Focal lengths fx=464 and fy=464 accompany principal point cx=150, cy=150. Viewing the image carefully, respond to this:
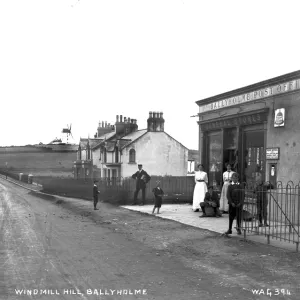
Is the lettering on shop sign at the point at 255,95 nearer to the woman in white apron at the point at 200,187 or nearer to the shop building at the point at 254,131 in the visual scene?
the shop building at the point at 254,131

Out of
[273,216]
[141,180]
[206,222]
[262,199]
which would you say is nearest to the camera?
[262,199]

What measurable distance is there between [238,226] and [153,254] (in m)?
3.36

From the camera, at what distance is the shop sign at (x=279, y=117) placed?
14781 millimetres

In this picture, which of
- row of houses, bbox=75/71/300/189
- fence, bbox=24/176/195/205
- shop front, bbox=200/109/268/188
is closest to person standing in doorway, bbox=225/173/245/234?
row of houses, bbox=75/71/300/189

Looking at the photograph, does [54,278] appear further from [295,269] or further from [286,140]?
[286,140]

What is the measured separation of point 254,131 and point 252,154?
0.84 metres

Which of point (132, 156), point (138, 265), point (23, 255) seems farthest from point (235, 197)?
point (132, 156)

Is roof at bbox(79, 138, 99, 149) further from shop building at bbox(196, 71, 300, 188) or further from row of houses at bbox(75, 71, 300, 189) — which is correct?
shop building at bbox(196, 71, 300, 188)

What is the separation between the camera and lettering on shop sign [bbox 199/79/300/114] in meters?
14.5

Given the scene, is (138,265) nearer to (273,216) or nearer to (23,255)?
(23,255)

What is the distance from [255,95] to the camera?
654 inches

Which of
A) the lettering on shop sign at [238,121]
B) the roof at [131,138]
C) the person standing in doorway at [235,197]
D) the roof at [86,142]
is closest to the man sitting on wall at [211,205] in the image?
the lettering on shop sign at [238,121]

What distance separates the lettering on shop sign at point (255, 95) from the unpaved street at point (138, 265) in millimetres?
5534

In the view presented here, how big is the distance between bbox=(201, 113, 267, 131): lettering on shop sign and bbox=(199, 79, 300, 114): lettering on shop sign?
0.60 meters
